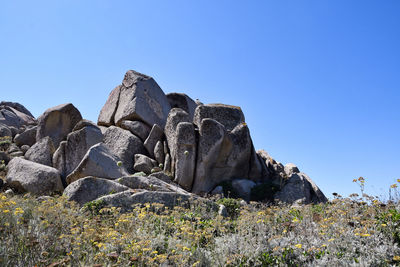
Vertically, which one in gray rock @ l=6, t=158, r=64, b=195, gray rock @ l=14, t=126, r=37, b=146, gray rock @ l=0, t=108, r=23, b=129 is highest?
gray rock @ l=0, t=108, r=23, b=129

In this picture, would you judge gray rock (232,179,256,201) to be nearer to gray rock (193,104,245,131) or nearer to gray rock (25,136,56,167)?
gray rock (193,104,245,131)

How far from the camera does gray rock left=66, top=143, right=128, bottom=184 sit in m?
16.2

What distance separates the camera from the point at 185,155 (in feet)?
65.4

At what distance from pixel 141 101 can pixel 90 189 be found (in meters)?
12.3

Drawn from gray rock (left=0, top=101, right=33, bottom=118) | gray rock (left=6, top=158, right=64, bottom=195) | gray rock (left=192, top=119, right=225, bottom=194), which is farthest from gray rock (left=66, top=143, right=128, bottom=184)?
gray rock (left=0, top=101, right=33, bottom=118)

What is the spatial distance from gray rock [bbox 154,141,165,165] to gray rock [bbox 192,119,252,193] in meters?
2.49

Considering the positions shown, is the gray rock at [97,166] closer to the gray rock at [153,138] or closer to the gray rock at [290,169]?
the gray rock at [153,138]

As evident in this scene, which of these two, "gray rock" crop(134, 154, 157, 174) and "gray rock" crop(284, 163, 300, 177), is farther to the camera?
"gray rock" crop(284, 163, 300, 177)

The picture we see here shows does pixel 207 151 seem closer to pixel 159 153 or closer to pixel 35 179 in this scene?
pixel 159 153

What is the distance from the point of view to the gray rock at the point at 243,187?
786 inches

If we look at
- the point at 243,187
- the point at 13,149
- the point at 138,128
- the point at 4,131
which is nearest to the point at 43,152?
the point at 13,149

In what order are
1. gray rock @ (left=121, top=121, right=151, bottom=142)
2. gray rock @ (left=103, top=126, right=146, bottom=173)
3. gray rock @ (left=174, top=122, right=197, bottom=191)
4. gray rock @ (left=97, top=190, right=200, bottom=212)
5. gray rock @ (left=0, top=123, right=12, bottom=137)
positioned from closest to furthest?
gray rock @ (left=97, top=190, right=200, bottom=212) < gray rock @ (left=174, top=122, right=197, bottom=191) < gray rock @ (left=103, top=126, right=146, bottom=173) < gray rock @ (left=121, top=121, right=151, bottom=142) < gray rock @ (left=0, top=123, right=12, bottom=137)

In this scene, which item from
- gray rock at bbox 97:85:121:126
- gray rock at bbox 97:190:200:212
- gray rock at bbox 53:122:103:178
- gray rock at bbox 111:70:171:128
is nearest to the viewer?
gray rock at bbox 97:190:200:212

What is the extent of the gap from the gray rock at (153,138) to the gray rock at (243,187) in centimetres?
587
